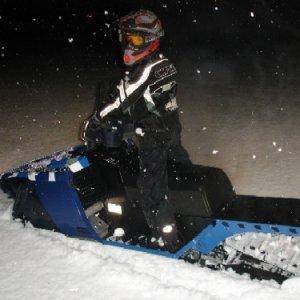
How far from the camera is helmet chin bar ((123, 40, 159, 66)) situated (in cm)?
324

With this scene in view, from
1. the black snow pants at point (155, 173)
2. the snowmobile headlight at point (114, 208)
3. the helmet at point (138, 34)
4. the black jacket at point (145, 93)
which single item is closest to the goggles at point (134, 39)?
the helmet at point (138, 34)

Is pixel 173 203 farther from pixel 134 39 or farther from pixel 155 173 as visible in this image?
pixel 134 39

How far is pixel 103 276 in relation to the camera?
316cm

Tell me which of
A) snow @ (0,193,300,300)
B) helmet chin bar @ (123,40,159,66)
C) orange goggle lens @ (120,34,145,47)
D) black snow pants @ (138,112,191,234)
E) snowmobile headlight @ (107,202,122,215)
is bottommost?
snow @ (0,193,300,300)

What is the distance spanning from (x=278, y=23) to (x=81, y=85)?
9.79 m

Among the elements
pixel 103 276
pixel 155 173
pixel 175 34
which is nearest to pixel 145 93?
pixel 155 173

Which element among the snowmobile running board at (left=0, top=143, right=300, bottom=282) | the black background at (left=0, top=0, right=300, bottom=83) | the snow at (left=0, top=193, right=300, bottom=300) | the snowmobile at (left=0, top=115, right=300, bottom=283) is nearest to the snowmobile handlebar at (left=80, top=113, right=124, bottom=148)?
the snowmobile at (left=0, top=115, right=300, bottom=283)

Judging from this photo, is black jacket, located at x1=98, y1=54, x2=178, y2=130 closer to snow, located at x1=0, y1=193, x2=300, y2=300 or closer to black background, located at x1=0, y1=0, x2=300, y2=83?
snow, located at x1=0, y1=193, x2=300, y2=300

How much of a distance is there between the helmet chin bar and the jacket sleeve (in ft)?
0.49

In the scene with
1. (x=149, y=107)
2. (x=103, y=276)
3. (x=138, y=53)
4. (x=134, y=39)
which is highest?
(x=134, y=39)

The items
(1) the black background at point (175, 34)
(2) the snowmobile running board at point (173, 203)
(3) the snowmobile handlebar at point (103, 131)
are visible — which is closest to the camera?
(2) the snowmobile running board at point (173, 203)

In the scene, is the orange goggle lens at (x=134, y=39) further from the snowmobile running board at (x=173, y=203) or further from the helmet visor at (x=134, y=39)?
the snowmobile running board at (x=173, y=203)

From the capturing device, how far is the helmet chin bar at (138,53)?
324cm

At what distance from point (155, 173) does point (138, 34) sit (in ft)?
3.61
